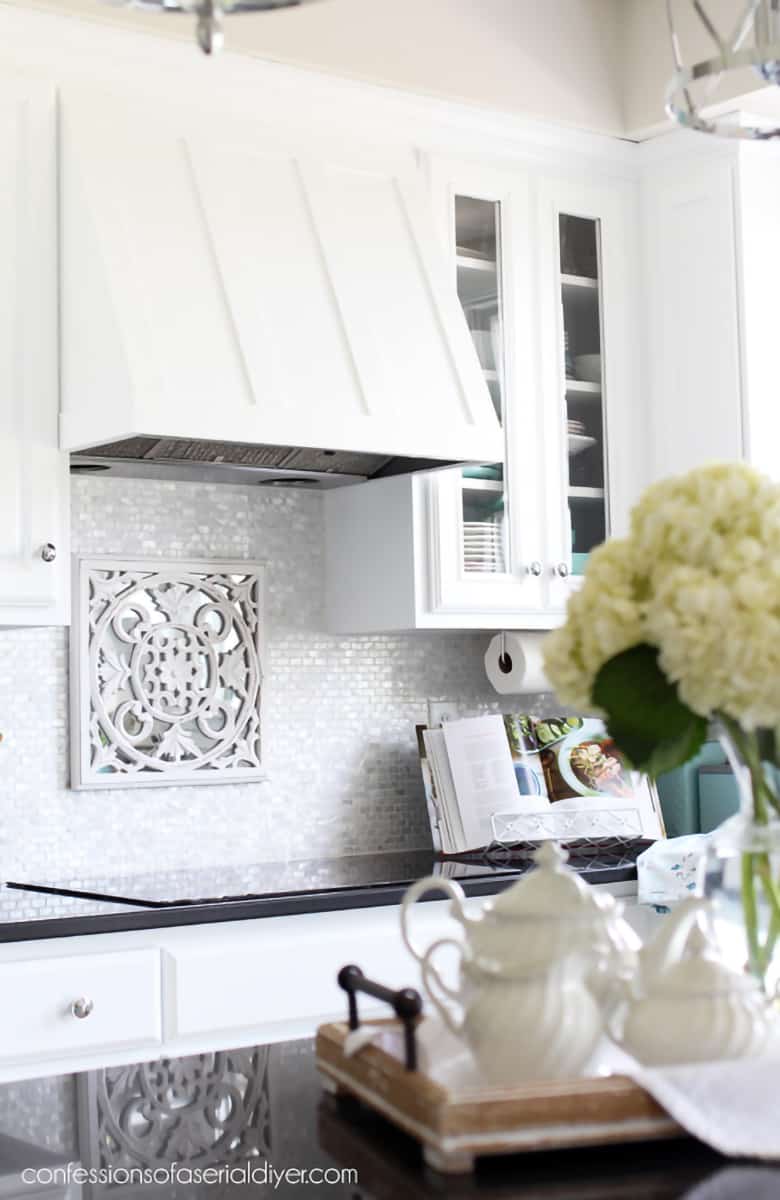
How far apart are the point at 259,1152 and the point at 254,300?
1.91 meters

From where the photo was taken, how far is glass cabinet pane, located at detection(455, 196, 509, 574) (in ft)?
10.3

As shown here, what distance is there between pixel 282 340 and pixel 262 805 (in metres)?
1.02

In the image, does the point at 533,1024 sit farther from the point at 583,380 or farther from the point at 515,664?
the point at 583,380

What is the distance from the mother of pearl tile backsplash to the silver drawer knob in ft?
1.87

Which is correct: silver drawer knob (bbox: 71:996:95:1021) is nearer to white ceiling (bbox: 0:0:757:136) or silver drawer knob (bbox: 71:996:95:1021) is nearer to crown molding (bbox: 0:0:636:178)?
crown molding (bbox: 0:0:636:178)

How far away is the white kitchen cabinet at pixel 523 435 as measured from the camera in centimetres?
309

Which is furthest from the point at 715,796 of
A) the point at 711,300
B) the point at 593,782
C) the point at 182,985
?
the point at 182,985

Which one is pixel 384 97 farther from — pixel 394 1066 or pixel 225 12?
pixel 394 1066

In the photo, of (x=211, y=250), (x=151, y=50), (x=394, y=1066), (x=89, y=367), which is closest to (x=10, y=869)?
(x=89, y=367)

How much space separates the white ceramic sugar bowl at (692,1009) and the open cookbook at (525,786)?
2.00 meters

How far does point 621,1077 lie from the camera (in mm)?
1047

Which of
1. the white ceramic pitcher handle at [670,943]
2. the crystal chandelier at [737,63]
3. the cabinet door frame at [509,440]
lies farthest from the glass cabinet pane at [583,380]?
the white ceramic pitcher handle at [670,943]

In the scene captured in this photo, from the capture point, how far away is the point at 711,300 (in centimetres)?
334

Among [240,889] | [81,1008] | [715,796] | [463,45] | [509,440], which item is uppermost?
[463,45]
